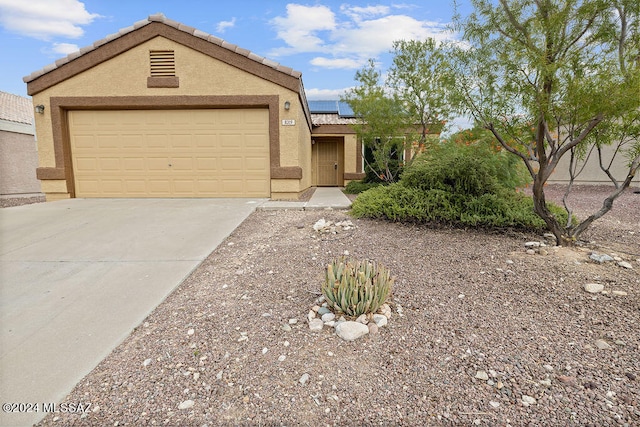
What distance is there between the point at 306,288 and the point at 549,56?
3774mm

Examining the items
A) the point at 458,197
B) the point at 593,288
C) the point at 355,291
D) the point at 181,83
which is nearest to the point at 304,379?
the point at 355,291

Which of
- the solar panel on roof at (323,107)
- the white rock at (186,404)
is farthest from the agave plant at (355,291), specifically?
the solar panel on roof at (323,107)

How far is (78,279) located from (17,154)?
1158 cm

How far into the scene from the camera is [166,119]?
8562 mm

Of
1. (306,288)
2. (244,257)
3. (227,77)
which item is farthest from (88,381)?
(227,77)

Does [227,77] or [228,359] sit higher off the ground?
[227,77]

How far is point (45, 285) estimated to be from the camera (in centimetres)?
330

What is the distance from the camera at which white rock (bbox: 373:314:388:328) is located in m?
2.49

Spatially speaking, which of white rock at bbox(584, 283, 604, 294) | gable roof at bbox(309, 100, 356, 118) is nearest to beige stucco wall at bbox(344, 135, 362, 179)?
gable roof at bbox(309, 100, 356, 118)

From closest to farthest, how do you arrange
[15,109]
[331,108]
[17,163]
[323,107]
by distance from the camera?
[17,163]
[15,109]
[331,108]
[323,107]

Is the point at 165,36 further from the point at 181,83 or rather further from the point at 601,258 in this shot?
the point at 601,258

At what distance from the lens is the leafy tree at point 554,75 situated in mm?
3512

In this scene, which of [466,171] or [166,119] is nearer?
[466,171]

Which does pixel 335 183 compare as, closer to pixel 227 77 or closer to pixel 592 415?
pixel 227 77
